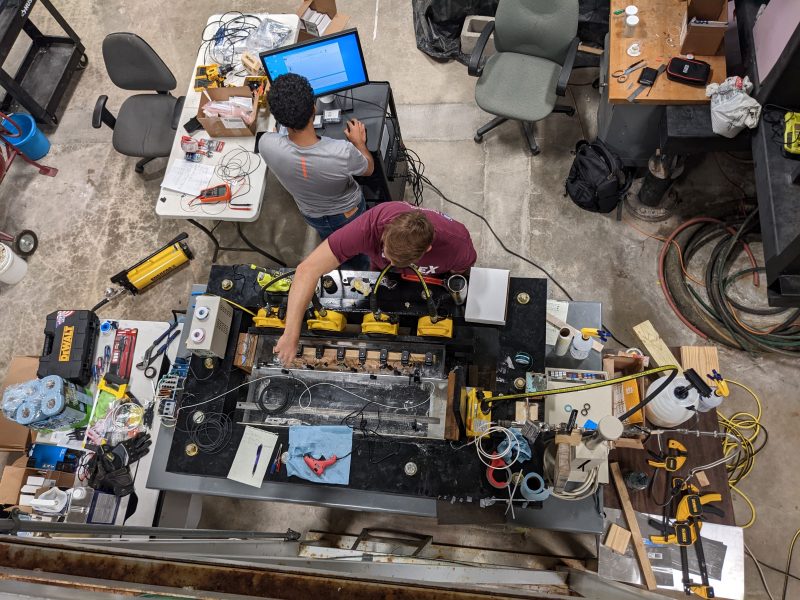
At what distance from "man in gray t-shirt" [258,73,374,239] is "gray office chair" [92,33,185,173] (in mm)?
1375

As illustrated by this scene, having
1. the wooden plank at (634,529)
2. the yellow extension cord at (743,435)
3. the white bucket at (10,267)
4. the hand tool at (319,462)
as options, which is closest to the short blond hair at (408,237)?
the hand tool at (319,462)

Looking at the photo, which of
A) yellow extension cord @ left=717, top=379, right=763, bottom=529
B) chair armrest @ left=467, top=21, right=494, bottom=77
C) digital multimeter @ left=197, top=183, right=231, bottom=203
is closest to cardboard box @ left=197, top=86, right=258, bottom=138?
digital multimeter @ left=197, top=183, right=231, bottom=203

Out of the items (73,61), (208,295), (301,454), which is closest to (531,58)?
(208,295)

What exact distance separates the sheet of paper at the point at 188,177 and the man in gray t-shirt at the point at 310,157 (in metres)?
0.62

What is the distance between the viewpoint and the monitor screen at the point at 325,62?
8.81 feet

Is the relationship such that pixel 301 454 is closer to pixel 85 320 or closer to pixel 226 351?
pixel 226 351

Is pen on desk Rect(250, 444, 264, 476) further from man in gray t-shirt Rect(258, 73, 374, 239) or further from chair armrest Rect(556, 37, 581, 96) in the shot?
chair armrest Rect(556, 37, 581, 96)

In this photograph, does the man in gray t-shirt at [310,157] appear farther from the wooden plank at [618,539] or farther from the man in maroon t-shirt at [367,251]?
the wooden plank at [618,539]

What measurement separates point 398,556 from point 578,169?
2.64 meters

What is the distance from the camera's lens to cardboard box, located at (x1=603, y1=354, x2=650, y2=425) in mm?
2158

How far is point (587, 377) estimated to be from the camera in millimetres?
2127

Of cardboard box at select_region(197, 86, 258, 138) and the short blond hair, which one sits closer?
the short blond hair

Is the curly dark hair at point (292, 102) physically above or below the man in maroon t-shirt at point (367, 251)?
above

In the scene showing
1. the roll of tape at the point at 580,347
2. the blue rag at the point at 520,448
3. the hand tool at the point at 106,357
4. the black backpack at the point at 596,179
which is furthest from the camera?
the black backpack at the point at 596,179
